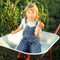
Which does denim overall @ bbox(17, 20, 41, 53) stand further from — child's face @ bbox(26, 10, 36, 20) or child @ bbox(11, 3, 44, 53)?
child's face @ bbox(26, 10, 36, 20)

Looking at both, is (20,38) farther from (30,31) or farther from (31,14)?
(31,14)

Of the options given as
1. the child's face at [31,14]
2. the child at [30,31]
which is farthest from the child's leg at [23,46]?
the child's face at [31,14]

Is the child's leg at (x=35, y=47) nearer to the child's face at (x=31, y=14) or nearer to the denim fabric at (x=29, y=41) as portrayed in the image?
the denim fabric at (x=29, y=41)

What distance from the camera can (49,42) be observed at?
13.9 ft

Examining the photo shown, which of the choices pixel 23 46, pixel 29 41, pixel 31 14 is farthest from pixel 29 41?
pixel 31 14

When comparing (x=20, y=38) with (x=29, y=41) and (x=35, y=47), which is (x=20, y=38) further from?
(x=35, y=47)

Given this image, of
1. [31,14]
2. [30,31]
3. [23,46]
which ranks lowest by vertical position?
[23,46]

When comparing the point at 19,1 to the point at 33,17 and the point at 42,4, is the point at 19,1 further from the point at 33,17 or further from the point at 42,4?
the point at 33,17

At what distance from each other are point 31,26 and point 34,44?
25 centimetres

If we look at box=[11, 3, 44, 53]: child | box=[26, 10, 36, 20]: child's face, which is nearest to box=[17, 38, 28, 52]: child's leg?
box=[11, 3, 44, 53]: child

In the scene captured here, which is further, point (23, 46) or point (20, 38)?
point (20, 38)

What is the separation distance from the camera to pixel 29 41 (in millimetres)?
4129

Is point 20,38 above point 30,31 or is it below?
below

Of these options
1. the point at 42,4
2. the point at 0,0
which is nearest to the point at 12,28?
the point at 0,0
